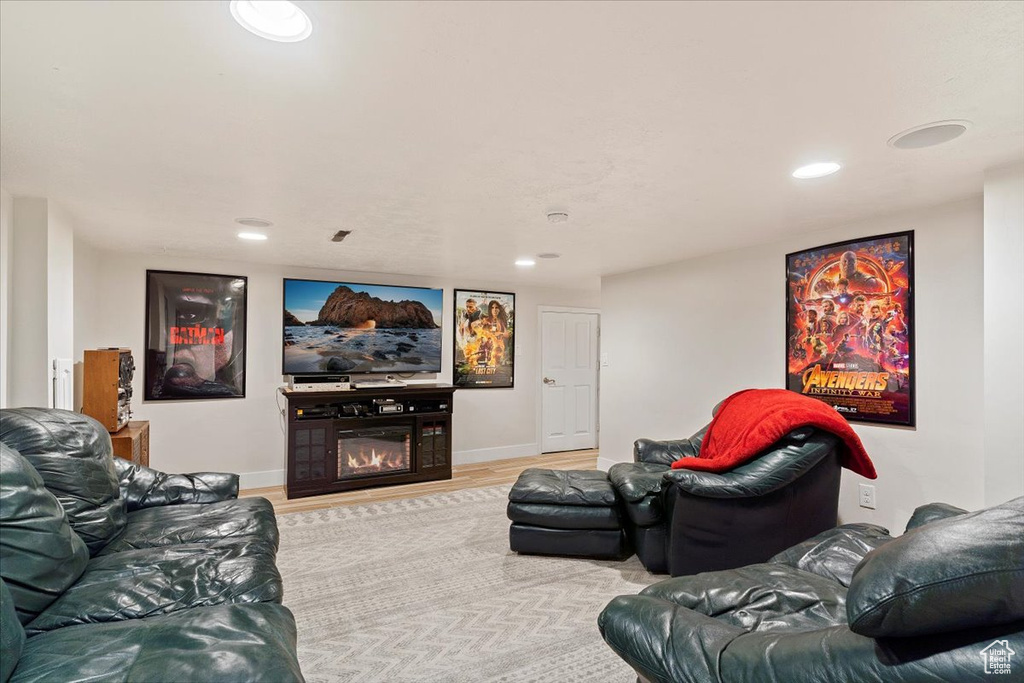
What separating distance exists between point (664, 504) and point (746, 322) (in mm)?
1804

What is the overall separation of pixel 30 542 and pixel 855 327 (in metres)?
4.03

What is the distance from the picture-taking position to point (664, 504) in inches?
117

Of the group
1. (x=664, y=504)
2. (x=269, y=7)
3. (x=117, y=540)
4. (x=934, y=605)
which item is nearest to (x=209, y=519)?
(x=117, y=540)

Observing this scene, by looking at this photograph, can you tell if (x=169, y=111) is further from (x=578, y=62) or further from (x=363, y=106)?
(x=578, y=62)

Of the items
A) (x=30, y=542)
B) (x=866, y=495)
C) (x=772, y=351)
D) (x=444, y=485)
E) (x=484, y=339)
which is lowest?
(x=444, y=485)

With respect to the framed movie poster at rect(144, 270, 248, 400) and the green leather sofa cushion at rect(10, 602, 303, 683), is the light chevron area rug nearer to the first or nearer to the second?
the green leather sofa cushion at rect(10, 602, 303, 683)

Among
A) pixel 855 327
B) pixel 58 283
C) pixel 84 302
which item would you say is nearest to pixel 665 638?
pixel 855 327

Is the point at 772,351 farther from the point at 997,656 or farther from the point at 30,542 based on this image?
the point at 30,542

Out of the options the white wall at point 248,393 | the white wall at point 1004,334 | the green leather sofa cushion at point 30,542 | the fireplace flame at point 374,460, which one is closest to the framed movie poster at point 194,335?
the white wall at point 248,393

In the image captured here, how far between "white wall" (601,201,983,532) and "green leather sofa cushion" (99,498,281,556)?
11.3 ft

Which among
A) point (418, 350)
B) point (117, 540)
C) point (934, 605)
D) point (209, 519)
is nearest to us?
point (934, 605)

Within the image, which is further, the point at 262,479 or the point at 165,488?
the point at 262,479

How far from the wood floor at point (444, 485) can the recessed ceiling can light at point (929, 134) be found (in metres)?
4.14

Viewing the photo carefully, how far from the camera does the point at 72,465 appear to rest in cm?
208
